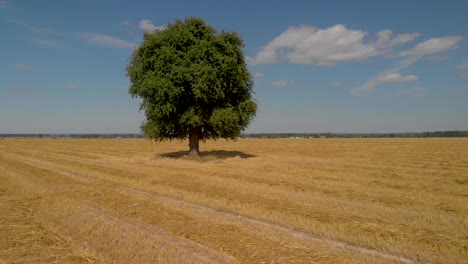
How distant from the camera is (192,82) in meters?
28.7

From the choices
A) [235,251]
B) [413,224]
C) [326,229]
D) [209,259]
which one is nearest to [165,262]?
[209,259]

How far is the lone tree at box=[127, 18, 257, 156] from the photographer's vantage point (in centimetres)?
2764

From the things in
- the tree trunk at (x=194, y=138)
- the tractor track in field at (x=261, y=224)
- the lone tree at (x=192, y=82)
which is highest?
the lone tree at (x=192, y=82)

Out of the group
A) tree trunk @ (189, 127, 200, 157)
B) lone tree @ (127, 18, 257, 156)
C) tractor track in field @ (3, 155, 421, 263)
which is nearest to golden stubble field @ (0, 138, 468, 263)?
tractor track in field @ (3, 155, 421, 263)

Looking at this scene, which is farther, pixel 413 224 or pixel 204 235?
pixel 413 224

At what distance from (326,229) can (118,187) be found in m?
9.10

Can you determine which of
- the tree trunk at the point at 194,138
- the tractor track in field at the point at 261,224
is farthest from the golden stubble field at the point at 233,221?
the tree trunk at the point at 194,138

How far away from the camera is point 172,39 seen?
28891mm

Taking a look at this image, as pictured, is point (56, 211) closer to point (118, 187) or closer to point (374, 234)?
point (118, 187)

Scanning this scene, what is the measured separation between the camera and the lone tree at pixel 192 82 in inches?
1088

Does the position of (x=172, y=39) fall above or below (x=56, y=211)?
above

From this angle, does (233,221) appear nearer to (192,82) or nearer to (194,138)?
(192,82)

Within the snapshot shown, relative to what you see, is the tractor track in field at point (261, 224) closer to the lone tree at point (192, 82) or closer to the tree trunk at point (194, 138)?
the lone tree at point (192, 82)

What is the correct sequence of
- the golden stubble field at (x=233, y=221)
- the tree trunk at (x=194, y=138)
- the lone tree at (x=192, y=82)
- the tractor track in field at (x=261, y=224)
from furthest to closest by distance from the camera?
the tree trunk at (x=194, y=138), the lone tree at (x=192, y=82), the tractor track in field at (x=261, y=224), the golden stubble field at (x=233, y=221)
